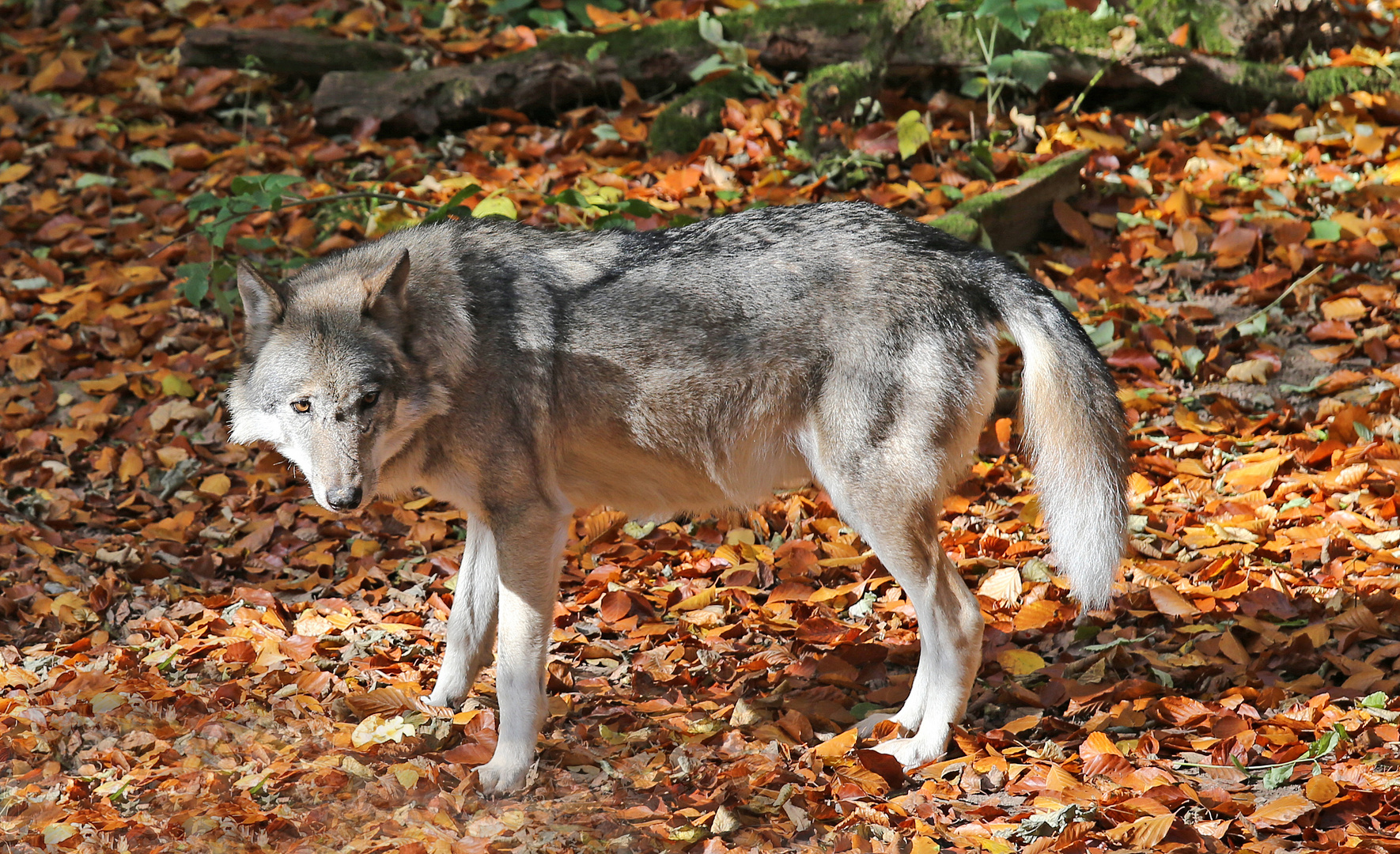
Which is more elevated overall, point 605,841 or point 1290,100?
point 1290,100

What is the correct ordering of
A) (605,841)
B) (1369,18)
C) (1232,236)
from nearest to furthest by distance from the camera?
1. (605,841)
2. (1232,236)
3. (1369,18)

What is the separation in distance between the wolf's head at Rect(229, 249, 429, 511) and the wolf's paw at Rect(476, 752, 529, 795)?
1122 mm

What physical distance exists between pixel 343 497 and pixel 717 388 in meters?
1.39

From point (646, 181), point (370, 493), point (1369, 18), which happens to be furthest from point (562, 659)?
point (1369, 18)

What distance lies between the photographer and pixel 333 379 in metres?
4.02

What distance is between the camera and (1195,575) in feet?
16.9

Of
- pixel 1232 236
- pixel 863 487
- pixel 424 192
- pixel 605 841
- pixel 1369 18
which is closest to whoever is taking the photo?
pixel 605 841

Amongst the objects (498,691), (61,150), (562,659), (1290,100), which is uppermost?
(1290,100)

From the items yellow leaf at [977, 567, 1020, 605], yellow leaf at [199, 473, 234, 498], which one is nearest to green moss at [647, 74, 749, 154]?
yellow leaf at [199, 473, 234, 498]

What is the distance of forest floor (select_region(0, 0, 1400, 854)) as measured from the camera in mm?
4004

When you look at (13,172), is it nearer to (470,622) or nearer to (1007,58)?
(470,622)

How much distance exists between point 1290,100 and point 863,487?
20.0 ft

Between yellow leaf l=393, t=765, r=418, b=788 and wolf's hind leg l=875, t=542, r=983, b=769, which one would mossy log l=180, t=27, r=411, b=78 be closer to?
yellow leaf l=393, t=765, r=418, b=788

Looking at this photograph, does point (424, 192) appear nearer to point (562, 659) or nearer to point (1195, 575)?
point (562, 659)
